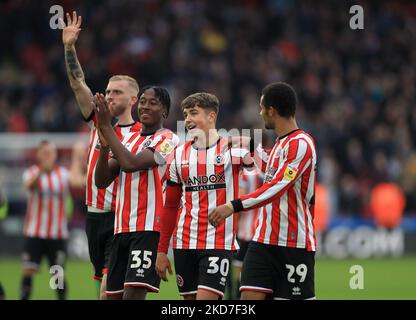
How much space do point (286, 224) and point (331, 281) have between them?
825cm

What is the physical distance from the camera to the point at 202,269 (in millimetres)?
7695

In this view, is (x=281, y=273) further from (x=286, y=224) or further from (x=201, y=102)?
(x=201, y=102)

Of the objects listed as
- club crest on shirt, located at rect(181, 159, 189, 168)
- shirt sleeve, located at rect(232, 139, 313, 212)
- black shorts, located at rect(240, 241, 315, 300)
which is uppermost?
club crest on shirt, located at rect(181, 159, 189, 168)

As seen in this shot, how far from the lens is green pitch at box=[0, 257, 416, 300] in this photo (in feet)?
43.5

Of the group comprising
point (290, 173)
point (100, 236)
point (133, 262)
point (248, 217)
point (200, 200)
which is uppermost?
point (248, 217)

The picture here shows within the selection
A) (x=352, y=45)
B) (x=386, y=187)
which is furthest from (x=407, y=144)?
(x=352, y=45)

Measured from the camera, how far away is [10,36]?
2367 cm

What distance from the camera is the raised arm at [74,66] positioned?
325 inches

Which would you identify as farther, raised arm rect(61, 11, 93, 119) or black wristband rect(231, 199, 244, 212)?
raised arm rect(61, 11, 93, 119)

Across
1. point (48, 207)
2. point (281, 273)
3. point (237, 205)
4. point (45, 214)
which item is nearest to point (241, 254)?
point (45, 214)

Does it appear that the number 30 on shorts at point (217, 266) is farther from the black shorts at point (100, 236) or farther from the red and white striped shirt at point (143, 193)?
the black shorts at point (100, 236)

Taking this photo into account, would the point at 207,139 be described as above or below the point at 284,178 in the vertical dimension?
above

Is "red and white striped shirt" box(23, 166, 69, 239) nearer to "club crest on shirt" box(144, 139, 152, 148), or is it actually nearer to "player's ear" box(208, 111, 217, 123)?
"club crest on shirt" box(144, 139, 152, 148)

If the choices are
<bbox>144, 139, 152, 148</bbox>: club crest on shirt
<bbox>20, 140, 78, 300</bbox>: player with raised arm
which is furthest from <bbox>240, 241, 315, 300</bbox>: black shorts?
<bbox>20, 140, 78, 300</bbox>: player with raised arm
